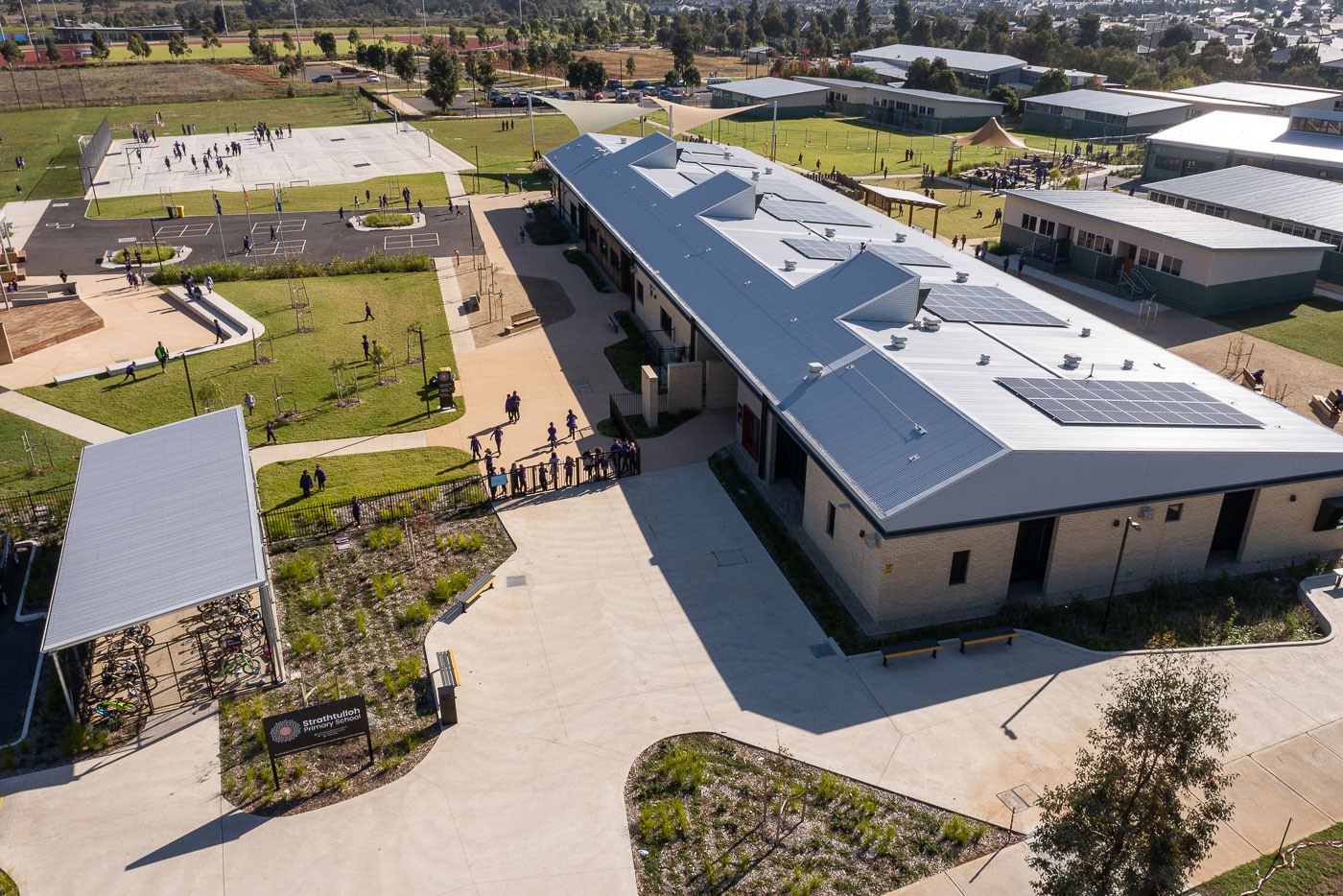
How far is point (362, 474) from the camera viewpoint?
106 ft

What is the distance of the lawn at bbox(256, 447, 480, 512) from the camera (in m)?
30.9

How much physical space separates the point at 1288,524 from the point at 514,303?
35.8 m

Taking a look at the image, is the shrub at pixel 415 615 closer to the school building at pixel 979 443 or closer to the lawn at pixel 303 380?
the school building at pixel 979 443

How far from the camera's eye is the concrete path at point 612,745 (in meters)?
17.9

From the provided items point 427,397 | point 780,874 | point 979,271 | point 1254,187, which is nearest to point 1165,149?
point 1254,187

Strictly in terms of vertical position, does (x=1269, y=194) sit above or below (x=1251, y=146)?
below

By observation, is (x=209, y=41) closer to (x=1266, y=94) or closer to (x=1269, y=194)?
(x=1266, y=94)

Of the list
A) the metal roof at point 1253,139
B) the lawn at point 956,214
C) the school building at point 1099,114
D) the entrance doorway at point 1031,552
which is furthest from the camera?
the school building at point 1099,114

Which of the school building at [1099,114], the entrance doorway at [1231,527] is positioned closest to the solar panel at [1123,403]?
the entrance doorway at [1231,527]

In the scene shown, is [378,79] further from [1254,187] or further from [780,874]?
[780,874]

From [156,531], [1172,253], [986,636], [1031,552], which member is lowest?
[986,636]

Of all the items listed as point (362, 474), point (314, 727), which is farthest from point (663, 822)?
point (362, 474)

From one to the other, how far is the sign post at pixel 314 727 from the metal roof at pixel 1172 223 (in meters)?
45.7

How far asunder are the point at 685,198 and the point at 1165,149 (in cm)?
5072
